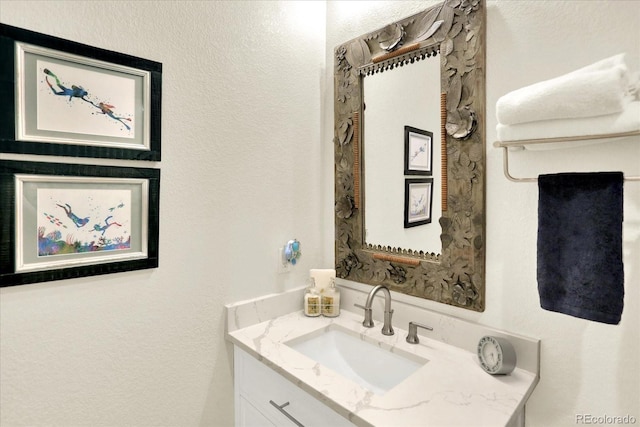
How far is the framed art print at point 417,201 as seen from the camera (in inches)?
51.9

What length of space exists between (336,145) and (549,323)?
1.04 m

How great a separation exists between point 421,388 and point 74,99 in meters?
1.29

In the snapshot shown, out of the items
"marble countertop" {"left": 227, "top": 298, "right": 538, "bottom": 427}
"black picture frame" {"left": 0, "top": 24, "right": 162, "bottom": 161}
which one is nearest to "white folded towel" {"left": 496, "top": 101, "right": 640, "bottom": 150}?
"marble countertop" {"left": 227, "top": 298, "right": 538, "bottom": 427}

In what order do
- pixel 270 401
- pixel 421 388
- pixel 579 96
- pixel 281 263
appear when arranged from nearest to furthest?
pixel 579 96 → pixel 421 388 → pixel 270 401 → pixel 281 263

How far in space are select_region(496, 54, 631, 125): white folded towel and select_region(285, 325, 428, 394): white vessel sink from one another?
819mm

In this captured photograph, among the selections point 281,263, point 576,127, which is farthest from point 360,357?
point 576,127

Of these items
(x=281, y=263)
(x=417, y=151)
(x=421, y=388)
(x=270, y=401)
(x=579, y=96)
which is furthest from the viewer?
(x=281, y=263)

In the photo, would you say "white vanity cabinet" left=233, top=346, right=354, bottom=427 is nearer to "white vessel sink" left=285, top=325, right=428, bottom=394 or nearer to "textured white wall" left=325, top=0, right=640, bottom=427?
"white vessel sink" left=285, top=325, right=428, bottom=394

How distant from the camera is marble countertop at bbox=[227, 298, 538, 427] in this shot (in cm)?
89

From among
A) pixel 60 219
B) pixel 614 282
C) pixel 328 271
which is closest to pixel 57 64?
pixel 60 219

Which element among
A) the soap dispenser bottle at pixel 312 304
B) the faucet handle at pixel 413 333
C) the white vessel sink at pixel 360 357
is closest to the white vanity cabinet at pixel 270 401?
the white vessel sink at pixel 360 357

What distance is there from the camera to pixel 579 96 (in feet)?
2.64

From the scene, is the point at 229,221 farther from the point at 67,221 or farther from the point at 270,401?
the point at 270,401

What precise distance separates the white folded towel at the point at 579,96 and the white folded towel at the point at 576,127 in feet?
0.06
